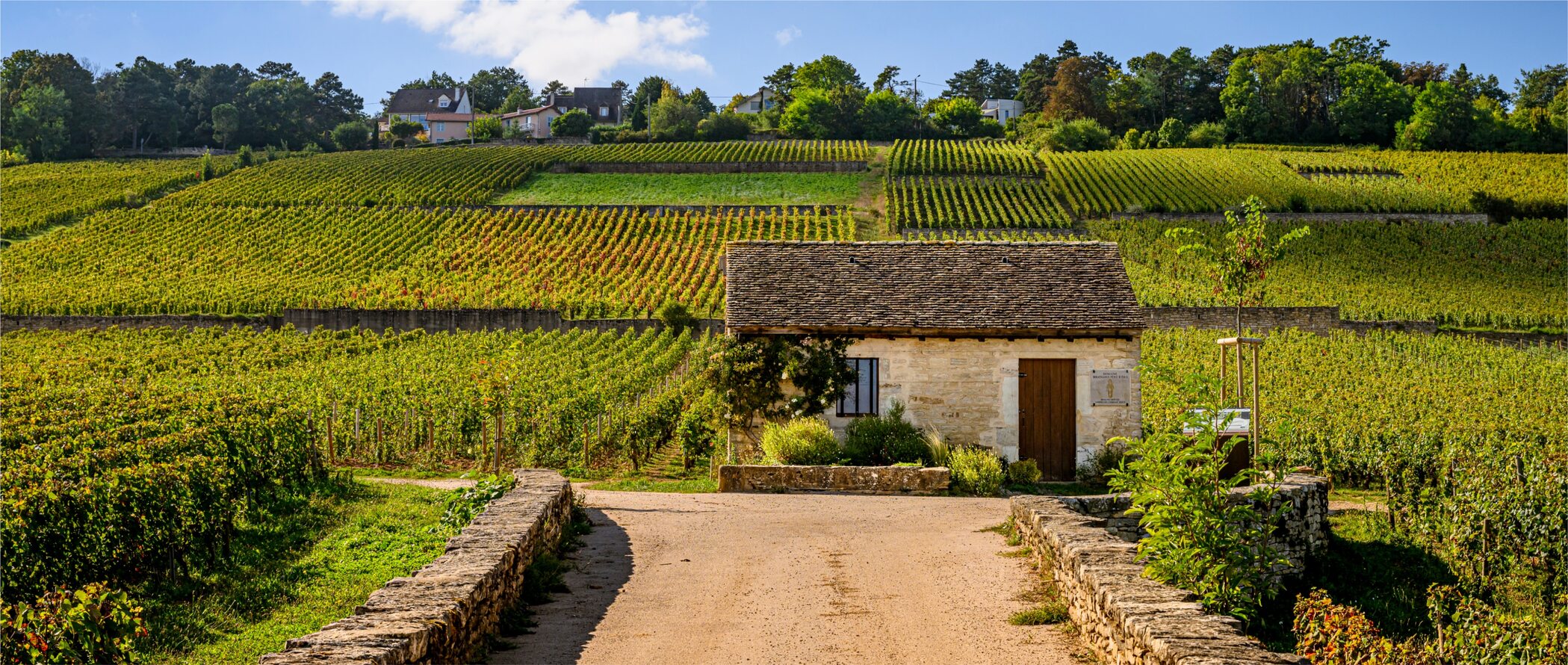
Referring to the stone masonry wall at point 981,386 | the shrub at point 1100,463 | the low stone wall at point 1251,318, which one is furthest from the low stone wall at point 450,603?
the low stone wall at point 1251,318

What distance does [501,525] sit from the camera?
1174 cm

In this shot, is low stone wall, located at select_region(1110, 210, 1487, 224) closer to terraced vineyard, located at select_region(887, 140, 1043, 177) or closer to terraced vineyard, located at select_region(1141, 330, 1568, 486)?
terraced vineyard, located at select_region(887, 140, 1043, 177)

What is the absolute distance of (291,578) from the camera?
1185 centimetres

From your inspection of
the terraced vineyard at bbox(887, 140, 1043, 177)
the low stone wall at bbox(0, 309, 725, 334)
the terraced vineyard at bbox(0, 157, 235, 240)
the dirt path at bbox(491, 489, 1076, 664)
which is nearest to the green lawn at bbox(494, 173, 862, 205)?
the terraced vineyard at bbox(887, 140, 1043, 177)

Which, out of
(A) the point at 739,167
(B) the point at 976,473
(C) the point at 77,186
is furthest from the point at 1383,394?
(C) the point at 77,186

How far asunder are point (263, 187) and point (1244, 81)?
241 feet

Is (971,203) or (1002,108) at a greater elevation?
(1002,108)

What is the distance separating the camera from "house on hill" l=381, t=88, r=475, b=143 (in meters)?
127

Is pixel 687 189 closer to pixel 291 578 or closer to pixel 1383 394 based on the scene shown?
pixel 1383 394

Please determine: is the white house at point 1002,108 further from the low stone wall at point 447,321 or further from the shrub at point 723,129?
the low stone wall at point 447,321

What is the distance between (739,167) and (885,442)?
207 ft

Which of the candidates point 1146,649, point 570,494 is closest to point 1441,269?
point 570,494

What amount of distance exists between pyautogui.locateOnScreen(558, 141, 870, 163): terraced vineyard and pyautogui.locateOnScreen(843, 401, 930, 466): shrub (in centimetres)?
6296

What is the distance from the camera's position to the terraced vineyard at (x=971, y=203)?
64.4m
